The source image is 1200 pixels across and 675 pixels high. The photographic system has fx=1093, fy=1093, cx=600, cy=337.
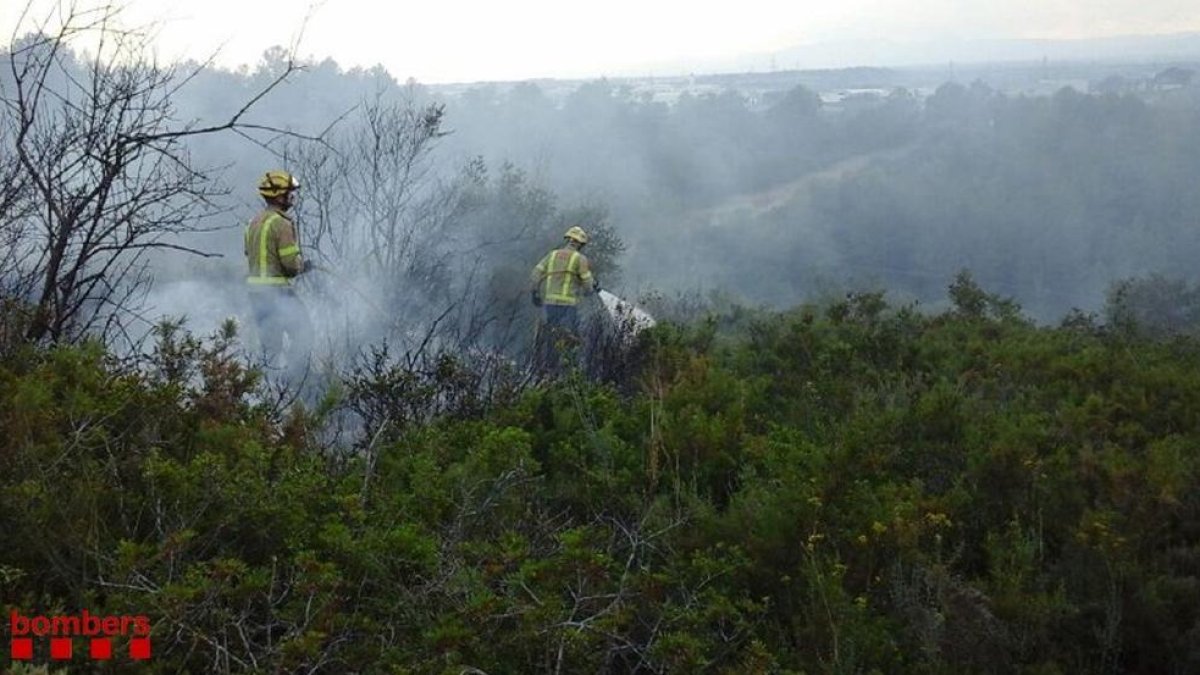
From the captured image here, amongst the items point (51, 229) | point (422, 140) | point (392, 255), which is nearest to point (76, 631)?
point (51, 229)

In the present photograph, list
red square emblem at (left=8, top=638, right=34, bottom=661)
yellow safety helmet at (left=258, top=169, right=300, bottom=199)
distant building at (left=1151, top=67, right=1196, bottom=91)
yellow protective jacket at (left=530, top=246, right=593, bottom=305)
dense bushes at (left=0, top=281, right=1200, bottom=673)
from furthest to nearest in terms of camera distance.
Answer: distant building at (left=1151, top=67, right=1196, bottom=91), yellow protective jacket at (left=530, top=246, right=593, bottom=305), yellow safety helmet at (left=258, top=169, right=300, bottom=199), dense bushes at (left=0, top=281, right=1200, bottom=673), red square emblem at (left=8, top=638, right=34, bottom=661)

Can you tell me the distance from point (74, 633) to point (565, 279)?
7.37 metres

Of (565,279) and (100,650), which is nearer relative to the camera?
(100,650)

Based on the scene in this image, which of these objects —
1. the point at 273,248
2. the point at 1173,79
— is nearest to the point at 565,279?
the point at 273,248

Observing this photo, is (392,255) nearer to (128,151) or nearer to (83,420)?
(128,151)

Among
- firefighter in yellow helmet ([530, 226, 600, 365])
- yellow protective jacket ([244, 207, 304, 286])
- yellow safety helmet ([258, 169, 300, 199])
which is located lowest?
firefighter in yellow helmet ([530, 226, 600, 365])

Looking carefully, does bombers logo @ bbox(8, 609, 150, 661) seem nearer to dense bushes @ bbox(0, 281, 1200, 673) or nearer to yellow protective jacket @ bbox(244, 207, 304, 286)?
dense bushes @ bbox(0, 281, 1200, 673)

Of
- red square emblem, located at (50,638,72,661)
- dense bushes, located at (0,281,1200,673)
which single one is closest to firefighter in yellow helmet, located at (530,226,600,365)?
dense bushes, located at (0,281,1200,673)

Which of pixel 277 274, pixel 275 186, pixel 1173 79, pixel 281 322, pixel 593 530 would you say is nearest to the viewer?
pixel 593 530

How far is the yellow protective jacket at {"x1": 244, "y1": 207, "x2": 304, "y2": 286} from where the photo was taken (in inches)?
290

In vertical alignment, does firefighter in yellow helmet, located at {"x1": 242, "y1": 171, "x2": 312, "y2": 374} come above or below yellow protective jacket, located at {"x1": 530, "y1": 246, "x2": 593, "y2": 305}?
above

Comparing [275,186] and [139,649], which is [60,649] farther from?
[275,186]

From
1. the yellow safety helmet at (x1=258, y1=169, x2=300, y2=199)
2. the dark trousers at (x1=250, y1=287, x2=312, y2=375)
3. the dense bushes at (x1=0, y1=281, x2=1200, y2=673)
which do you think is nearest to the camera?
the dense bushes at (x1=0, y1=281, x2=1200, y2=673)

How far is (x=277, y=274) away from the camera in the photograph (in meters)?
7.48
